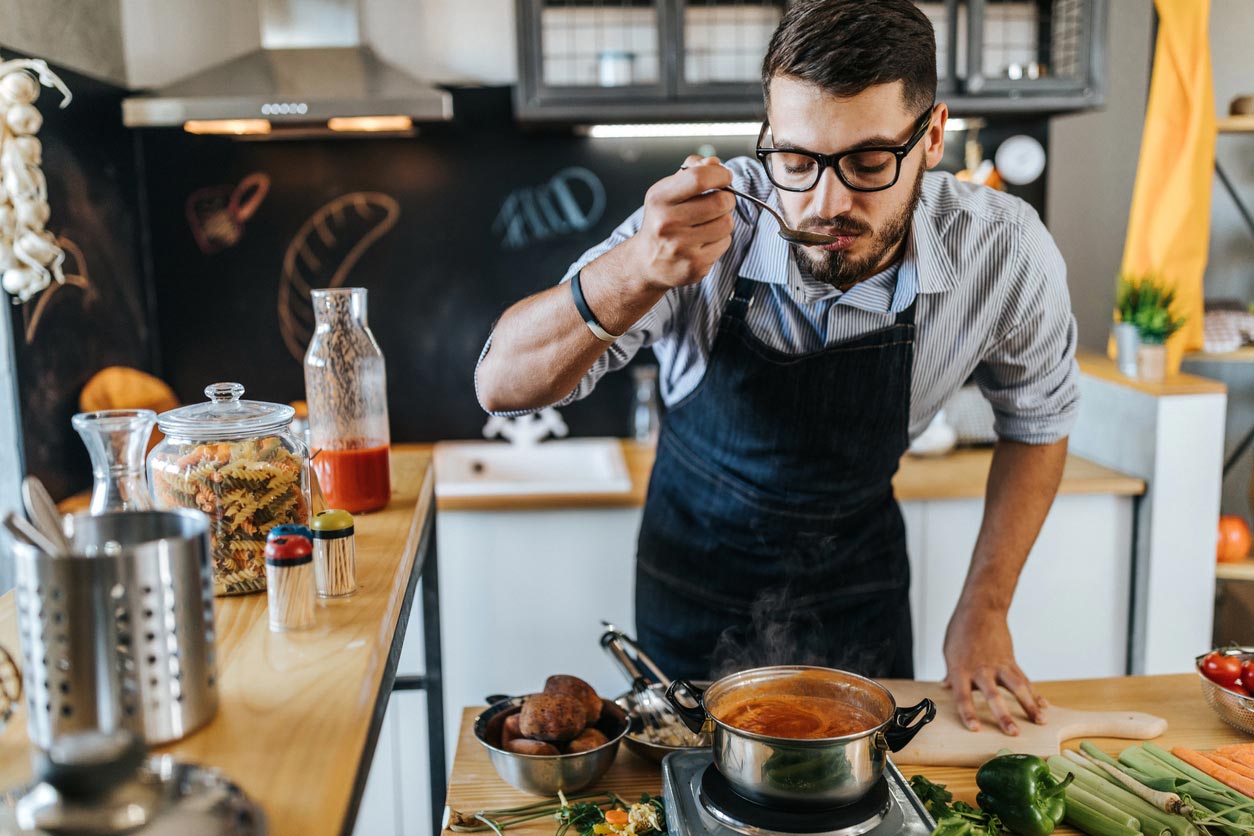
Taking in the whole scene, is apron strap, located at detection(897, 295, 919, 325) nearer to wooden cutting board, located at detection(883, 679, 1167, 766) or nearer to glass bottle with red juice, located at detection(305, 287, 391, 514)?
wooden cutting board, located at detection(883, 679, 1167, 766)

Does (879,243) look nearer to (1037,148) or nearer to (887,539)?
(887,539)

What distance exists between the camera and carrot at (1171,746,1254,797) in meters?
1.26

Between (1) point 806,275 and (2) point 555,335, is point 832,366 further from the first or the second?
(2) point 555,335

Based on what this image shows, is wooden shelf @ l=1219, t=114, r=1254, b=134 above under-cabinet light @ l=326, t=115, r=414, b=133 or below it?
below

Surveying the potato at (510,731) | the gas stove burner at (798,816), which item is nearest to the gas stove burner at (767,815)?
the gas stove burner at (798,816)

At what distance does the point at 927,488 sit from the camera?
2.78 meters

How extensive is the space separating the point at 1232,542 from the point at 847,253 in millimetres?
2073

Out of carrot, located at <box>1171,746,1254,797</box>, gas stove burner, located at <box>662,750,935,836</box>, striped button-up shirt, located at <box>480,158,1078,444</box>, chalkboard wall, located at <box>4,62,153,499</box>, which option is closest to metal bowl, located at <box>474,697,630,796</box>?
gas stove burner, located at <box>662,750,935,836</box>

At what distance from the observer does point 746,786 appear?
1.07 meters

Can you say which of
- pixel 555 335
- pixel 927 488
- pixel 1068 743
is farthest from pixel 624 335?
pixel 927 488

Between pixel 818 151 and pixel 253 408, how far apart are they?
0.80m

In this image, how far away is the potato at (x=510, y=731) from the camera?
4.34 feet

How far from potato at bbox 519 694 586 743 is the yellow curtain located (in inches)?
93.6

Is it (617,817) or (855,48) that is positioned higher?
(855,48)
